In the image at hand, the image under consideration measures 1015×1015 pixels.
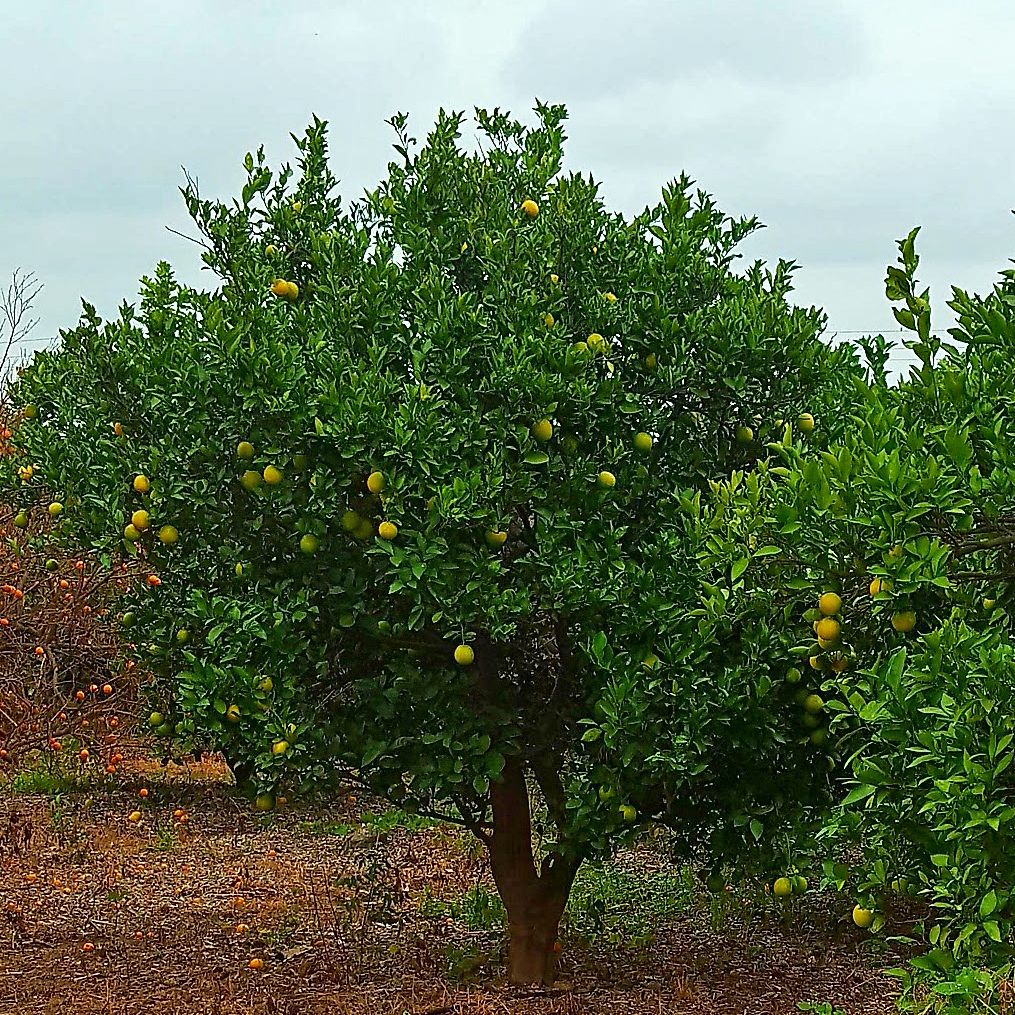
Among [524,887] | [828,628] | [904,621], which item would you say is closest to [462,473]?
[828,628]

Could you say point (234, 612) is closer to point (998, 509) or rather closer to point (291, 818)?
point (998, 509)

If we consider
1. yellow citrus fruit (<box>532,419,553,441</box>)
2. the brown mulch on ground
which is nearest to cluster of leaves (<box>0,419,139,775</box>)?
the brown mulch on ground

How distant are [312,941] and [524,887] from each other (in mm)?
1567

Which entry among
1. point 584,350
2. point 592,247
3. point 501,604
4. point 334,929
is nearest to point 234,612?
point 501,604

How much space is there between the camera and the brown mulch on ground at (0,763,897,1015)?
5.12 metres

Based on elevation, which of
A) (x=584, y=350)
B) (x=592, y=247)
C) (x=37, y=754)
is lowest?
(x=37, y=754)

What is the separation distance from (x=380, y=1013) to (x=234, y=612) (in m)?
1.82

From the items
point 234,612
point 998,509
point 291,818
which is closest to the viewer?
point 998,509

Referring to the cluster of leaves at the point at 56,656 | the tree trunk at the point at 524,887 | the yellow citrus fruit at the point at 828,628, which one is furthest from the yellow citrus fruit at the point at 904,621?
the cluster of leaves at the point at 56,656

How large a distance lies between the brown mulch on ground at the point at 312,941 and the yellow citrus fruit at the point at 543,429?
2.19 meters

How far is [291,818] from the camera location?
9.45m

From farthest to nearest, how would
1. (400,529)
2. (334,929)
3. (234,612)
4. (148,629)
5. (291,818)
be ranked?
1. (291,818)
2. (334,929)
3. (148,629)
4. (234,612)
5. (400,529)

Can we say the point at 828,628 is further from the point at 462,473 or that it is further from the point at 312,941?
the point at 312,941

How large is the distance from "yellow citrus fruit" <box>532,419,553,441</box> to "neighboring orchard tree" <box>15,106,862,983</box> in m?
0.02
